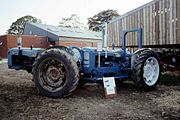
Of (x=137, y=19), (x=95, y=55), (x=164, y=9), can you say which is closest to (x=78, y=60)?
(x=95, y=55)

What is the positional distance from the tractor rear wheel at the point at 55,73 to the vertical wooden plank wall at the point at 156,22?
525cm

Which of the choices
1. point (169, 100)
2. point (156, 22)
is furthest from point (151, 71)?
point (156, 22)

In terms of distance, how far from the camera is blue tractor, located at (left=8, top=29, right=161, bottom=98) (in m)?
6.27

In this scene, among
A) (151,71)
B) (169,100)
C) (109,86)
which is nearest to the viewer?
(169,100)

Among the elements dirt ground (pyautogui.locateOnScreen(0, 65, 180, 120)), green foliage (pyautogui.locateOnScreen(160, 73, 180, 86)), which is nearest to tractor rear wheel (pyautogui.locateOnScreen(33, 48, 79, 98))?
dirt ground (pyautogui.locateOnScreen(0, 65, 180, 120))

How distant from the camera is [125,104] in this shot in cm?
586

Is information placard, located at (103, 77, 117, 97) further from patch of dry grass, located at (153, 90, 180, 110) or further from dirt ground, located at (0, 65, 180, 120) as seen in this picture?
patch of dry grass, located at (153, 90, 180, 110)

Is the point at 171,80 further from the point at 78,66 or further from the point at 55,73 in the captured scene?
the point at 55,73

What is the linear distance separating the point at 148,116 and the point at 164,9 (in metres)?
6.76

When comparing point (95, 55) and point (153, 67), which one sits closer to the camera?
point (95, 55)

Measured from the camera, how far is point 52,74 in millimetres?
6562

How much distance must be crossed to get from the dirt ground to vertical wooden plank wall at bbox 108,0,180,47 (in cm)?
367

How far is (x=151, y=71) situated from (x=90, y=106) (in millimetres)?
2619

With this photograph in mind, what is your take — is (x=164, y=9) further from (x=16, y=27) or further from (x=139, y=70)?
(x=16, y=27)
